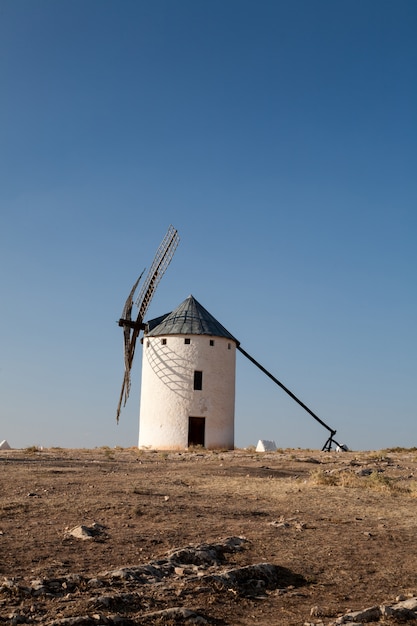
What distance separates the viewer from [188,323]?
1308 inches

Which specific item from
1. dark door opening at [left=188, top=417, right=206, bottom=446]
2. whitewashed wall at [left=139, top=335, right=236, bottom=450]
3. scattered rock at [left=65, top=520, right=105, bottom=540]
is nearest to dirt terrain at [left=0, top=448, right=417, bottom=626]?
scattered rock at [left=65, top=520, right=105, bottom=540]

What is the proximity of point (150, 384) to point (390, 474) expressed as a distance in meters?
15.9

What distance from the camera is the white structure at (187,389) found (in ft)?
106

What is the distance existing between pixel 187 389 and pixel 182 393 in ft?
1.04

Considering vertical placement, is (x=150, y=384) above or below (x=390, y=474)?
above

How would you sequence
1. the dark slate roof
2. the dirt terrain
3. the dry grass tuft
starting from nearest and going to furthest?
1. the dirt terrain
2. the dry grass tuft
3. the dark slate roof

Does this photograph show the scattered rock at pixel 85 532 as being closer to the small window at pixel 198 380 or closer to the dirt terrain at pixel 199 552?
the dirt terrain at pixel 199 552

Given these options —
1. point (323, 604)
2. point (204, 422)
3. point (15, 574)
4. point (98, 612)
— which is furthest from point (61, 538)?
point (204, 422)

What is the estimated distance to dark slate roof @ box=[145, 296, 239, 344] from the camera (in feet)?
108

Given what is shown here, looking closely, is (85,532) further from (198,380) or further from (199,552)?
(198,380)

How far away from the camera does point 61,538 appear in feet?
29.9

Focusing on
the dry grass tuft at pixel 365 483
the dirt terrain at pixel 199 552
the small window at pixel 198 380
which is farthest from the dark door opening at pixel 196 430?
the dirt terrain at pixel 199 552

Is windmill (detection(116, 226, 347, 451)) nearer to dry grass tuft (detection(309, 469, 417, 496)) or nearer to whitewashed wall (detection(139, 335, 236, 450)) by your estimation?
whitewashed wall (detection(139, 335, 236, 450))

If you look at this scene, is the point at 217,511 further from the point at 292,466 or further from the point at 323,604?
the point at 292,466
